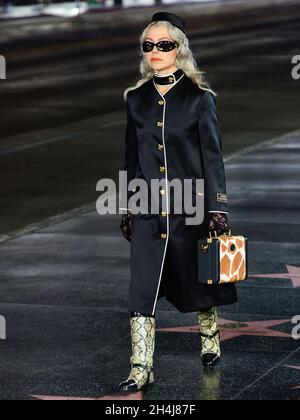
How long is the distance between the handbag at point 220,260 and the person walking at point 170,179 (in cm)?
11

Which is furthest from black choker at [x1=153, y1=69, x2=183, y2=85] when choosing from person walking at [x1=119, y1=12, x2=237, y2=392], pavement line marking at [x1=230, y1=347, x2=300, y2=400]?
pavement line marking at [x1=230, y1=347, x2=300, y2=400]

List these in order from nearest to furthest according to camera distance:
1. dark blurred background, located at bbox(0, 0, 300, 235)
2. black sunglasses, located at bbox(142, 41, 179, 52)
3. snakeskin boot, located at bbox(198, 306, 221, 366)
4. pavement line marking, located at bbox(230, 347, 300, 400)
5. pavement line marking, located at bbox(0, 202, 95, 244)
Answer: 1. pavement line marking, located at bbox(230, 347, 300, 400)
2. black sunglasses, located at bbox(142, 41, 179, 52)
3. snakeskin boot, located at bbox(198, 306, 221, 366)
4. pavement line marking, located at bbox(0, 202, 95, 244)
5. dark blurred background, located at bbox(0, 0, 300, 235)

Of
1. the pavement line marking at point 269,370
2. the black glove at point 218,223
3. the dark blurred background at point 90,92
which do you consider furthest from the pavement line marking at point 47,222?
the black glove at point 218,223

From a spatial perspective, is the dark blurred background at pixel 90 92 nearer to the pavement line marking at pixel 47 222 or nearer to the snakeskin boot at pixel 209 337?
the pavement line marking at pixel 47 222

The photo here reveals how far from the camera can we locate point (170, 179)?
7.60 metres

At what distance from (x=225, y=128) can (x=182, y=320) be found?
12497mm

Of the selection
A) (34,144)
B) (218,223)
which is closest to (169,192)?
(218,223)

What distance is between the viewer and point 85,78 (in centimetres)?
3247

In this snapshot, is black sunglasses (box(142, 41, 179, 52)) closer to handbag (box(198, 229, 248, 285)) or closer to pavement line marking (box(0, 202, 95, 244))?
handbag (box(198, 229, 248, 285))

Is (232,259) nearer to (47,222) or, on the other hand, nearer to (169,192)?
(169,192)

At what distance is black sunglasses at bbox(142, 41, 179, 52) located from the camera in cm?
757

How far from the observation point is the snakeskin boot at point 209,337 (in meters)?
7.89

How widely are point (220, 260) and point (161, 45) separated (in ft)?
4.01
